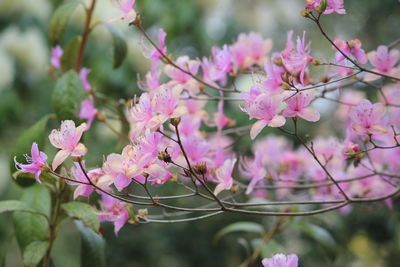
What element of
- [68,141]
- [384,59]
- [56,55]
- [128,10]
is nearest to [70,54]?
[56,55]

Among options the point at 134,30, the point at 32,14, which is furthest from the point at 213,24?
the point at 32,14

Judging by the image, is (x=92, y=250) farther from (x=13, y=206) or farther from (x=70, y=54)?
(x=70, y=54)

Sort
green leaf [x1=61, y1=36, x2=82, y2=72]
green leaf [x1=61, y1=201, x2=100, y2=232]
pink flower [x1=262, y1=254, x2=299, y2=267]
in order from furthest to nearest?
green leaf [x1=61, y1=36, x2=82, y2=72], green leaf [x1=61, y1=201, x2=100, y2=232], pink flower [x1=262, y1=254, x2=299, y2=267]

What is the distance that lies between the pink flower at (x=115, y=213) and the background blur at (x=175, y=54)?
1020 millimetres

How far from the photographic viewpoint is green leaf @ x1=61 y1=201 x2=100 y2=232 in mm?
578

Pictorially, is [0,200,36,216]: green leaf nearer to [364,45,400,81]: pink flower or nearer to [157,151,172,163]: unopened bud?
[157,151,172,163]: unopened bud

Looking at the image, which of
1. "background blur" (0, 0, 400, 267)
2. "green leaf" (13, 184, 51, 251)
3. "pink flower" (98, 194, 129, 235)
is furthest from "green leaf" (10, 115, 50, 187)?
"background blur" (0, 0, 400, 267)

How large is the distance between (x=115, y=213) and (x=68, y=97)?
20cm

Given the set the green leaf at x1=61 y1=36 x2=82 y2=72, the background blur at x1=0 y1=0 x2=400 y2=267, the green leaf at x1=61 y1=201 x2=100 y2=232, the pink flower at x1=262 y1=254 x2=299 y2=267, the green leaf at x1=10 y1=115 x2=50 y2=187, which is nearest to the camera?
the pink flower at x1=262 y1=254 x2=299 y2=267

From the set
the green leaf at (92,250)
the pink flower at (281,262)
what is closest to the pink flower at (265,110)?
the pink flower at (281,262)

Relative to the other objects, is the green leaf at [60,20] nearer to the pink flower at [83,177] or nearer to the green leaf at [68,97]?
the green leaf at [68,97]

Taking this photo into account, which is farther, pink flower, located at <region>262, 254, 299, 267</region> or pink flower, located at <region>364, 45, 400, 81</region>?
pink flower, located at <region>364, 45, 400, 81</region>

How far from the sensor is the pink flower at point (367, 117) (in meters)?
0.55

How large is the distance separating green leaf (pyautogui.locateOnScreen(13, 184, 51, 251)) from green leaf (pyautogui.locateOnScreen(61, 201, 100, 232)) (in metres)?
0.07
